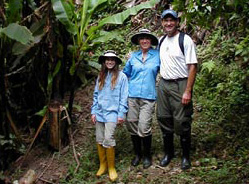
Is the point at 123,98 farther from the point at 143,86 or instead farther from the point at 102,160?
the point at 102,160

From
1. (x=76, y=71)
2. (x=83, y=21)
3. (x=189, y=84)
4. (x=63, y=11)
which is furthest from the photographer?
(x=76, y=71)

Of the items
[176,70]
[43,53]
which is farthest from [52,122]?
[176,70]

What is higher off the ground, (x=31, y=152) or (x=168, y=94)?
(x=168, y=94)

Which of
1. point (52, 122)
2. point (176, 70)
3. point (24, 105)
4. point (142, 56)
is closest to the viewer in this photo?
point (176, 70)

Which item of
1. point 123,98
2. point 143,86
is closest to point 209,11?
point 143,86

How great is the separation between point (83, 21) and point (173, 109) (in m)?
1.95

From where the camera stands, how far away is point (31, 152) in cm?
603

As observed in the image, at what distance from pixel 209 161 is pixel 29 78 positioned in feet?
10.0

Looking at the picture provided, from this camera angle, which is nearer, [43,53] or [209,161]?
[209,161]

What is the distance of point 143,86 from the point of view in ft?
16.2

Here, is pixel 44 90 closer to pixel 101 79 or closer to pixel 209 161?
pixel 101 79

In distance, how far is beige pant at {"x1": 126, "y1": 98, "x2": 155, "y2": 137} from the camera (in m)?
4.96

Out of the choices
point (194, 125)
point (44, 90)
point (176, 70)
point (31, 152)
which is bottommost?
point (31, 152)

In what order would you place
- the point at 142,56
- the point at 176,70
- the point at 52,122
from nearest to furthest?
1. the point at 176,70
2. the point at 142,56
3. the point at 52,122
